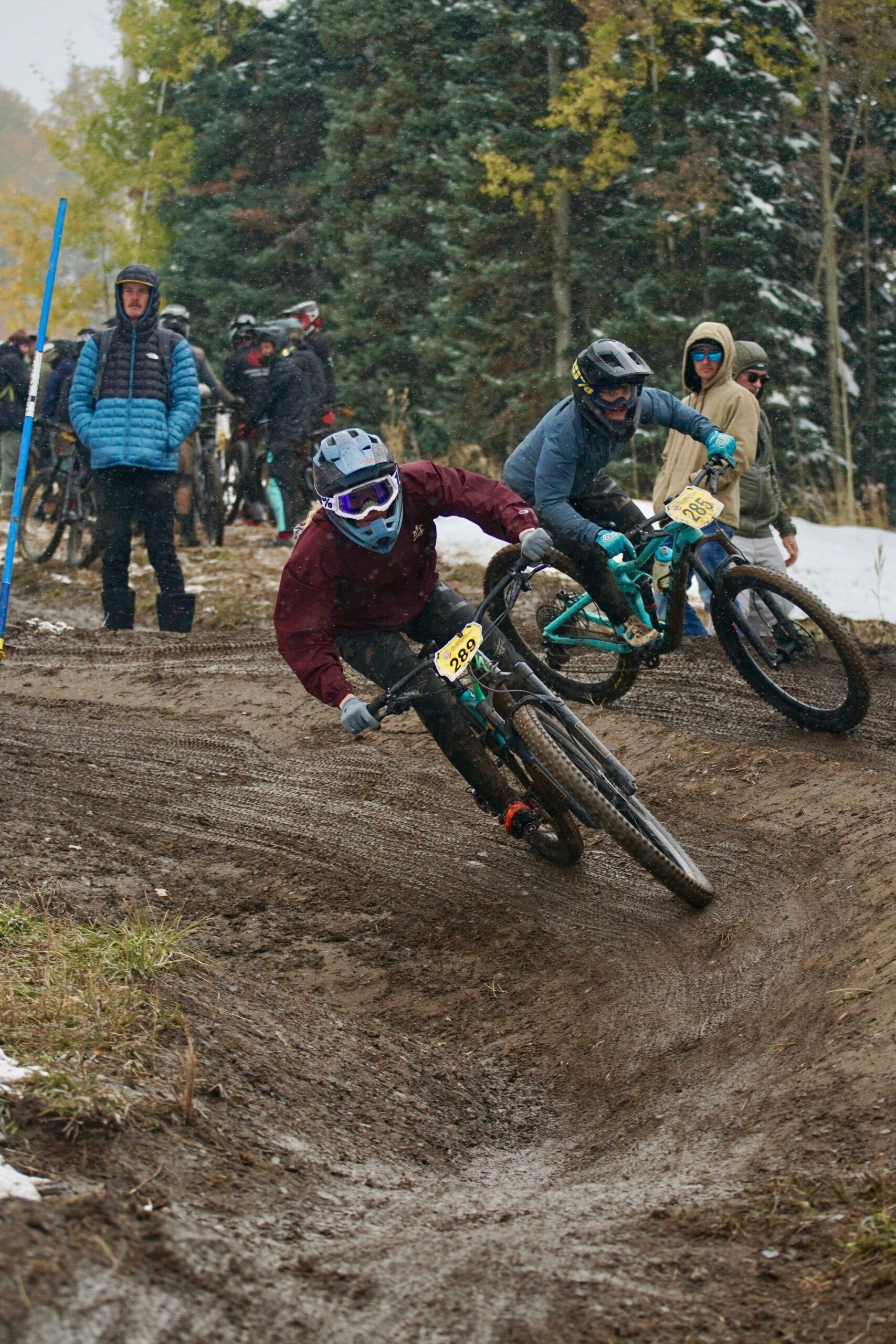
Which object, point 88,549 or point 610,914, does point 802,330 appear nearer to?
point 88,549

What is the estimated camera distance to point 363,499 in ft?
18.2

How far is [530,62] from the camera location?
74.3 ft

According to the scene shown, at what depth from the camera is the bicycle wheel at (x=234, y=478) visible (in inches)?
623

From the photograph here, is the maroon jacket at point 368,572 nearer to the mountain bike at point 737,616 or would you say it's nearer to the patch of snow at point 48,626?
the mountain bike at point 737,616

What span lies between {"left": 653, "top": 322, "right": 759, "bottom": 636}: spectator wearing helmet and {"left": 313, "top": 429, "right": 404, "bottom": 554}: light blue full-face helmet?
288 cm

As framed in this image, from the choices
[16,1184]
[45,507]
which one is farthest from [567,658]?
[45,507]

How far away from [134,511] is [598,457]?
414 cm

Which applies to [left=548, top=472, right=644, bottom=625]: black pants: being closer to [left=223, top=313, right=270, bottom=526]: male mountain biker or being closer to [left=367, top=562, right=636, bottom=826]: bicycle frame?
[left=367, top=562, right=636, bottom=826]: bicycle frame

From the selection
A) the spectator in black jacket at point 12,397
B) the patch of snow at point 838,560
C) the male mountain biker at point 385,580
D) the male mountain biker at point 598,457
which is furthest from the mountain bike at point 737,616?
the spectator in black jacket at point 12,397

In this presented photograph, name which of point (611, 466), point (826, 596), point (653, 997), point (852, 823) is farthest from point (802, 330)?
point (653, 997)

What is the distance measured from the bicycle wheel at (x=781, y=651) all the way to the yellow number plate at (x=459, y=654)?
1.99 meters

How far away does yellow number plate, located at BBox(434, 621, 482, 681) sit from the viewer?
5.49 meters

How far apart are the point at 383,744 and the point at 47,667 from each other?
132 inches

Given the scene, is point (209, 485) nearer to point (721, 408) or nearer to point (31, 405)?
point (31, 405)
